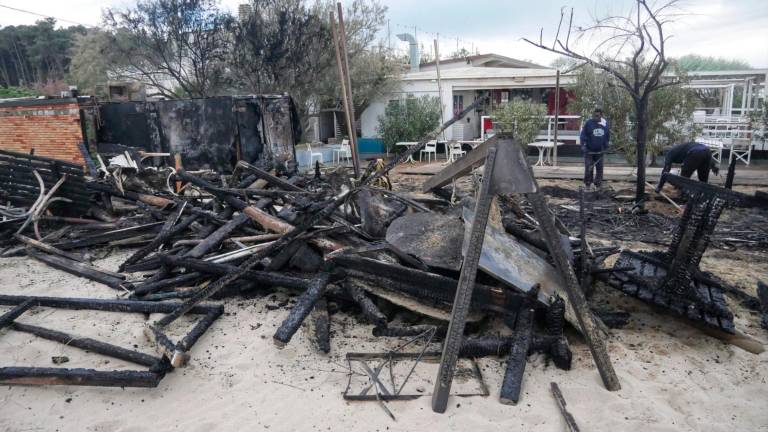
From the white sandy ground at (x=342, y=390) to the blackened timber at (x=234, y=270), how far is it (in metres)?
0.56

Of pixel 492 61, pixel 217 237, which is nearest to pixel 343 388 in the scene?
pixel 217 237

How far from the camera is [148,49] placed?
54.5 ft

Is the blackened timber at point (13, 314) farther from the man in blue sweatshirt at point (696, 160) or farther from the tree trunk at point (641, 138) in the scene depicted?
the man in blue sweatshirt at point (696, 160)

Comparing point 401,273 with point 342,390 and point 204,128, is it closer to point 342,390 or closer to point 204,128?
point 342,390

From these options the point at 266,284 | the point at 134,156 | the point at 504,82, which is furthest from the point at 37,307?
the point at 504,82

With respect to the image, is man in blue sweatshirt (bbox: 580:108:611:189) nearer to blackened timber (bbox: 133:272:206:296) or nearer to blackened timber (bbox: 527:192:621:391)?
blackened timber (bbox: 527:192:621:391)

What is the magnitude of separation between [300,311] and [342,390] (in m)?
0.79

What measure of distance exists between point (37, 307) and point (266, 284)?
2.28m

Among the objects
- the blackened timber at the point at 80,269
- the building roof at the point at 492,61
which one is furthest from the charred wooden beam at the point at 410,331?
the building roof at the point at 492,61

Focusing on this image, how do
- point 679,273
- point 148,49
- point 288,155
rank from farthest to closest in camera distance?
point 148,49
point 288,155
point 679,273

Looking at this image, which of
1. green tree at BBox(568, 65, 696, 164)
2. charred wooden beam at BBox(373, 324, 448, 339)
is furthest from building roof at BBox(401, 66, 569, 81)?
charred wooden beam at BBox(373, 324, 448, 339)

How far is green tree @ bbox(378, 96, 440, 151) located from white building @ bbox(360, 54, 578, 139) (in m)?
0.54

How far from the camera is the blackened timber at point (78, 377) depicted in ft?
10.6

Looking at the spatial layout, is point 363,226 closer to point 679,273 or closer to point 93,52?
point 679,273
